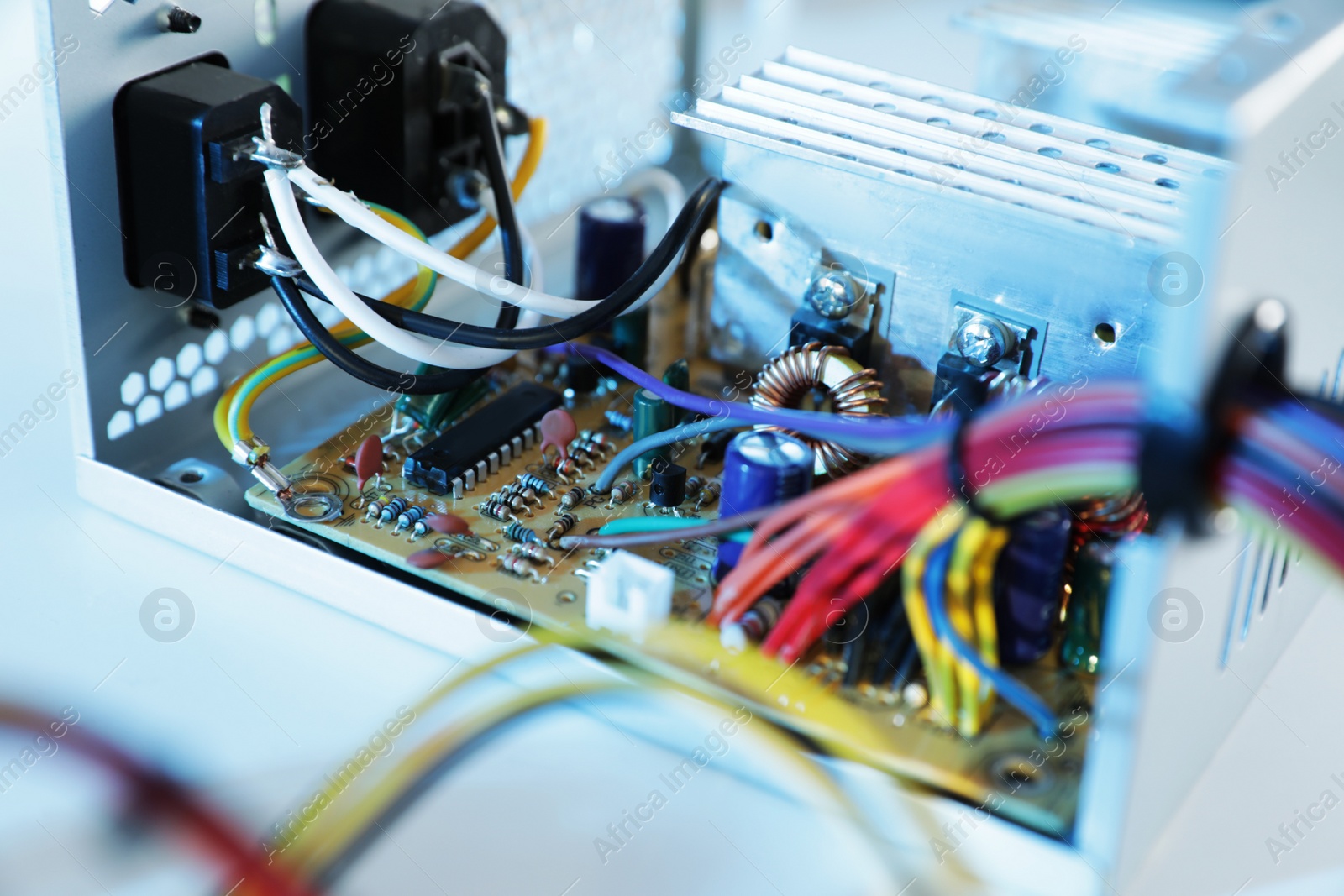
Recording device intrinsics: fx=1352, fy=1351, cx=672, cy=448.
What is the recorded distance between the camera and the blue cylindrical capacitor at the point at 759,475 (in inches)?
45.4

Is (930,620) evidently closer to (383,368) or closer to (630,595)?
(630,595)

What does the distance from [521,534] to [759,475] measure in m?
0.25

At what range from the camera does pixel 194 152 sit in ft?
4.21

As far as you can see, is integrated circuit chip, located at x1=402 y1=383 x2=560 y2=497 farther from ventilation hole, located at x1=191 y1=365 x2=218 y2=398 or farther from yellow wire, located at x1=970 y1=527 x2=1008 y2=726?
yellow wire, located at x1=970 y1=527 x2=1008 y2=726

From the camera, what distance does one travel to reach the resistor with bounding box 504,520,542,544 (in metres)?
1.25

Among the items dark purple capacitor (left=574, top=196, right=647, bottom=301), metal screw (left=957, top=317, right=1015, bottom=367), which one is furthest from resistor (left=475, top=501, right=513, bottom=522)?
metal screw (left=957, top=317, right=1015, bottom=367)

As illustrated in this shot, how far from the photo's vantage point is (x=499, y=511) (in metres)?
1.29

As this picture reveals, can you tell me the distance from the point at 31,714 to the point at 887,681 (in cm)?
72

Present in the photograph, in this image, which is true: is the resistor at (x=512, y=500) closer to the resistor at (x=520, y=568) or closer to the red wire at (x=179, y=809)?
the resistor at (x=520, y=568)

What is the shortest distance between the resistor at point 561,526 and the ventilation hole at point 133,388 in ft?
1.61

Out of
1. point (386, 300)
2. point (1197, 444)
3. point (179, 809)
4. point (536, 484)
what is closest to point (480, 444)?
point (536, 484)

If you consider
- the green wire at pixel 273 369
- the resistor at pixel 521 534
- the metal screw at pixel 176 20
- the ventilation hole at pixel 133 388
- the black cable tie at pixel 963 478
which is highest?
the metal screw at pixel 176 20

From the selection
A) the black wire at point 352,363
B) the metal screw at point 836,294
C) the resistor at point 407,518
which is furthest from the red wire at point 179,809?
the metal screw at point 836,294

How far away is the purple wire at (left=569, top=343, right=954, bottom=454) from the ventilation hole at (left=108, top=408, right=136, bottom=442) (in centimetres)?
47
